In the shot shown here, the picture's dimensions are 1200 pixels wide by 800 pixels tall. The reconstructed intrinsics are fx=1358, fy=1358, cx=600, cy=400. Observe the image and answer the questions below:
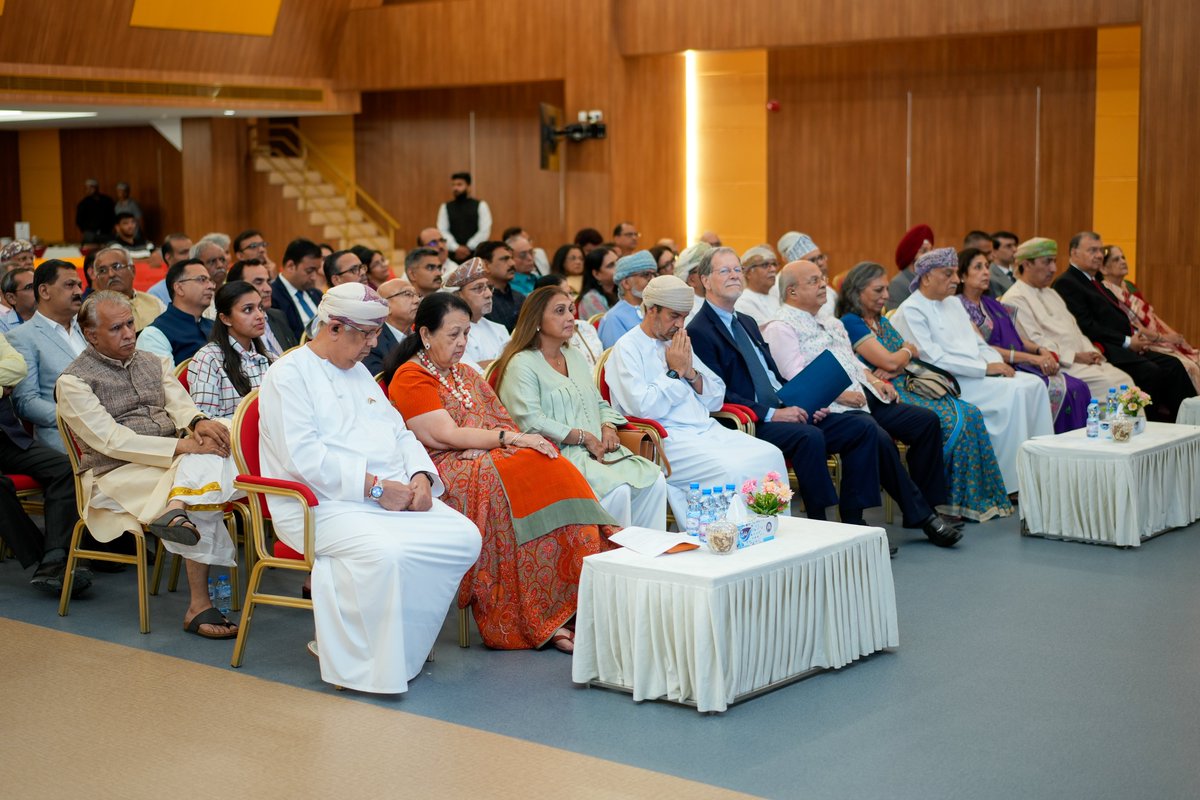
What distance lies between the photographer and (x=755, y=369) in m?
6.64

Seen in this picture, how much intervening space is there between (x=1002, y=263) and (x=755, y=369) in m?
4.91

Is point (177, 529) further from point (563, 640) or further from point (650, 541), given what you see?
point (650, 541)

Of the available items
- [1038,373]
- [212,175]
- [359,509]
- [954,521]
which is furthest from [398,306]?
[212,175]

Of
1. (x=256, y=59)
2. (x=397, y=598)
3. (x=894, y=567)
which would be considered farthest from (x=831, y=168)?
(x=397, y=598)

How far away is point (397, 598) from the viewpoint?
14.7ft

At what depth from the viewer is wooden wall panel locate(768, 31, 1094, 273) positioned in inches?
517

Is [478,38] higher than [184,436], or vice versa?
[478,38]

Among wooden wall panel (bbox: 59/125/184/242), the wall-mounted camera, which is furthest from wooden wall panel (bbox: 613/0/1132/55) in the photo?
wooden wall panel (bbox: 59/125/184/242)

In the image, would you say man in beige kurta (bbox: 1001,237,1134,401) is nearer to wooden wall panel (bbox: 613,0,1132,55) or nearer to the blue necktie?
the blue necktie

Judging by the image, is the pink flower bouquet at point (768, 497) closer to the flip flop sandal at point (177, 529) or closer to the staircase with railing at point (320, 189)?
the flip flop sandal at point (177, 529)

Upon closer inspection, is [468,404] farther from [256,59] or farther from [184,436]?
[256,59]

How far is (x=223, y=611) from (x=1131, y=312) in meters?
6.76

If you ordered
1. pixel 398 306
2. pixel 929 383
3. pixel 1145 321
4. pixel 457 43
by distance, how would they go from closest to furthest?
1. pixel 398 306
2. pixel 929 383
3. pixel 1145 321
4. pixel 457 43

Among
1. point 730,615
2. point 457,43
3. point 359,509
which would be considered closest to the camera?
point 730,615
